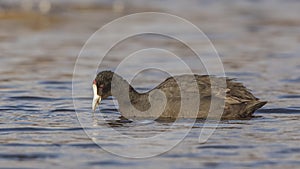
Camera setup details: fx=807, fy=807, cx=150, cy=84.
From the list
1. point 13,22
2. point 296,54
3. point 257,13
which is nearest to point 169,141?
point 296,54

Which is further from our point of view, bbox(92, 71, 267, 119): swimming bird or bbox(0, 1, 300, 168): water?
bbox(92, 71, 267, 119): swimming bird

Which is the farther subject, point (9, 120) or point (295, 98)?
point (295, 98)

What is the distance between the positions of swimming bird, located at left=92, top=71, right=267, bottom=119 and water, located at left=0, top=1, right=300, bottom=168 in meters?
0.18

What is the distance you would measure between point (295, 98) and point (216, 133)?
8.12 ft

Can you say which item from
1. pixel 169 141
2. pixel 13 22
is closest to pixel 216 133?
pixel 169 141

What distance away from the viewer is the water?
716cm

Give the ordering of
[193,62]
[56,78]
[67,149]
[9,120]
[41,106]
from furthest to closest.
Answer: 1. [193,62]
2. [56,78]
3. [41,106]
4. [9,120]
5. [67,149]

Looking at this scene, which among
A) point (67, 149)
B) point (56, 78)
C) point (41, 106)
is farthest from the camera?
point (56, 78)

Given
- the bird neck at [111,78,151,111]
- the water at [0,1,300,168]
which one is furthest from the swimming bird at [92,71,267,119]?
the water at [0,1,300,168]

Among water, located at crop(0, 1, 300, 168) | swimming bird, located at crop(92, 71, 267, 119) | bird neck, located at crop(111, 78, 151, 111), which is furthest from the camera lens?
bird neck, located at crop(111, 78, 151, 111)

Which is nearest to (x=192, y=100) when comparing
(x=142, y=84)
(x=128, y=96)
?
(x=128, y=96)

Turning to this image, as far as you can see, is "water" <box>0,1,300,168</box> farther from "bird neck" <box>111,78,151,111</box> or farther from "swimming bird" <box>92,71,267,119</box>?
"bird neck" <box>111,78,151,111</box>

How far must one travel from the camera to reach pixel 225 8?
19906mm

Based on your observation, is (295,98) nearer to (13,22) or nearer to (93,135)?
(93,135)
